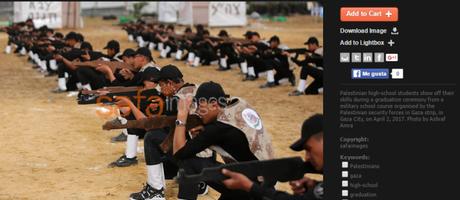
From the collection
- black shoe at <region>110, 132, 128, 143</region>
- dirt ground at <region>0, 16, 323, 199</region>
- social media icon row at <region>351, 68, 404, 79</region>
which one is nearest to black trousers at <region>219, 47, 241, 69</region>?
dirt ground at <region>0, 16, 323, 199</region>

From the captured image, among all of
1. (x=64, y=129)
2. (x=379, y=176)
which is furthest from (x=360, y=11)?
(x=64, y=129)

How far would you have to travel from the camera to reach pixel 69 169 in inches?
391

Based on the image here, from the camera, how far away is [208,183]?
6.29m

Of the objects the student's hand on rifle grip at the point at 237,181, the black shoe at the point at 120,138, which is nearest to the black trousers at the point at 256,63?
the black shoe at the point at 120,138

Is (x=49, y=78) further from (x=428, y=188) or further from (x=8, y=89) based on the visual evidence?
(x=428, y=188)

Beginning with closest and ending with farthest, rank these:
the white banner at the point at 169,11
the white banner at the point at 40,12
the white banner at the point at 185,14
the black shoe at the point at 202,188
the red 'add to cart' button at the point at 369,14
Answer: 1. the red 'add to cart' button at the point at 369,14
2. the black shoe at the point at 202,188
3. the white banner at the point at 40,12
4. the white banner at the point at 185,14
5. the white banner at the point at 169,11

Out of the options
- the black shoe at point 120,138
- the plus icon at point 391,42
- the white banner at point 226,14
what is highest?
the white banner at point 226,14

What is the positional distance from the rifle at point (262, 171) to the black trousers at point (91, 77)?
35.9 ft

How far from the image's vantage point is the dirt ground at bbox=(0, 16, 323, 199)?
8992 mm

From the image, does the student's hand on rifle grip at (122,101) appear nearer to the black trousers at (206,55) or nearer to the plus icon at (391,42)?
the plus icon at (391,42)

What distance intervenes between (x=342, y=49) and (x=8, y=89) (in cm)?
1535

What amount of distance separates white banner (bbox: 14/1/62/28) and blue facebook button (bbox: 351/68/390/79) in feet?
122

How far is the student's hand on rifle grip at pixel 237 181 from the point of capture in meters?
4.51

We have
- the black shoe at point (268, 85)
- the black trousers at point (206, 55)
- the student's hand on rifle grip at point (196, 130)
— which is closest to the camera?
the student's hand on rifle grip at point (196, 130)
